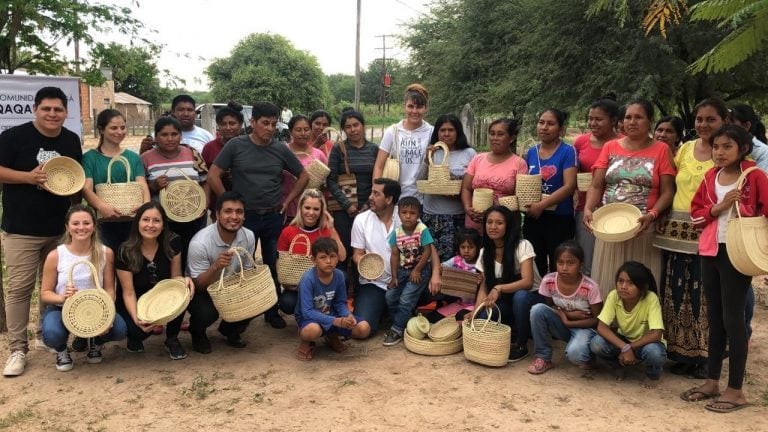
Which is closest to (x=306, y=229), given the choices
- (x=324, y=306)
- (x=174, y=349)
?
(x=324, y=306)

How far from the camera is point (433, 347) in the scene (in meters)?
4.53

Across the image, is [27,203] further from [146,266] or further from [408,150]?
[408,150]

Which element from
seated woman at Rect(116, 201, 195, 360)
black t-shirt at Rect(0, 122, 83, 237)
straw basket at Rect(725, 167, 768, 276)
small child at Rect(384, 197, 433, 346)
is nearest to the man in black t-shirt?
black t-shirt at Rect(0, 122, 83, 237)

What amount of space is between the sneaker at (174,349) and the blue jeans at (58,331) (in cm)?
33

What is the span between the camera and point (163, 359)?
176 inches

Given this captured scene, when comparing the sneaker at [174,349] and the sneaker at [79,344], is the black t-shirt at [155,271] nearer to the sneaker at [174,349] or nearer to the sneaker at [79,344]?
the sneaker at [174,349]

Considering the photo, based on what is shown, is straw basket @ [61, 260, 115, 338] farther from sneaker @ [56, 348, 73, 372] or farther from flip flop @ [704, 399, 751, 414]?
flip flop @ [704, 399, 751, 414]

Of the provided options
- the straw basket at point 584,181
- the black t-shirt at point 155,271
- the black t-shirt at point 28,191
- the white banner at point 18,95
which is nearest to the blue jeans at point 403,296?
the straw basket at point 584,181

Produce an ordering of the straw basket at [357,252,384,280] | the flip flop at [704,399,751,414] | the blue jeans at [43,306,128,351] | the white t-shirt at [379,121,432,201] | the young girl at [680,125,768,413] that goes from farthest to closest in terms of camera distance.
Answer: the white t-shirt at [379,121,432,201], the straw basket at [357,252,384,280], the blue jeans at [43,306,128,351], the flip flop at [704,399,751,414], the young girl at [680,125,768,413]

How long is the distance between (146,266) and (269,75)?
3039 centimetres

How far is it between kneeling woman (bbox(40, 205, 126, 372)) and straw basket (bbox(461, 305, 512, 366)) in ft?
7.69

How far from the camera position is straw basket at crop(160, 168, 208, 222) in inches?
185

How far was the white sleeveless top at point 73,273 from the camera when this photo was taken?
13.4 feet

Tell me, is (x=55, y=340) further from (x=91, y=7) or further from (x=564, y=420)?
(x=91, y=7)
